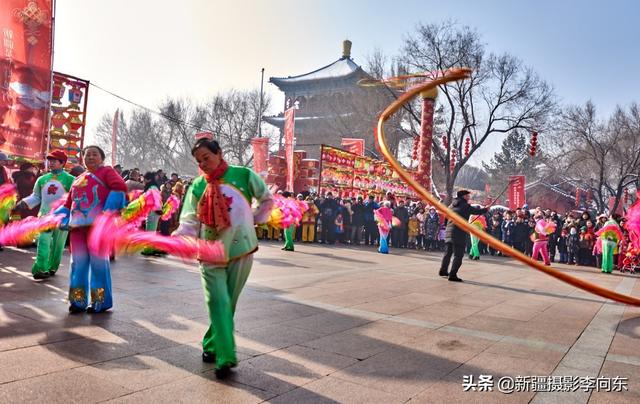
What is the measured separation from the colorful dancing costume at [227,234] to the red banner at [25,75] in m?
9.00

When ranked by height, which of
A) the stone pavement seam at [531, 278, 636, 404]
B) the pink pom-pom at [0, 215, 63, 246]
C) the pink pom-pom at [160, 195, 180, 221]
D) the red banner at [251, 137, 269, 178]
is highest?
the red banner at [251, 137, 269, 178]

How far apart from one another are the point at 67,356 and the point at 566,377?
358cm

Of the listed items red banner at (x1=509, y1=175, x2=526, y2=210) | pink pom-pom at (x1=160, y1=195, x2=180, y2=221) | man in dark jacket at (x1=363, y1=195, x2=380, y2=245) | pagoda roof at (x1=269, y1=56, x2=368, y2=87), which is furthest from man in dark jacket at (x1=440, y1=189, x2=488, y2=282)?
pagoda roof at (x1=269, y1=56, x2=368, y2=87)

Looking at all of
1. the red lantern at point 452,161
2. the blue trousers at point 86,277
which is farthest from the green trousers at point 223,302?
the red lantern at point 452,161

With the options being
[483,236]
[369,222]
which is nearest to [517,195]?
[369,222]

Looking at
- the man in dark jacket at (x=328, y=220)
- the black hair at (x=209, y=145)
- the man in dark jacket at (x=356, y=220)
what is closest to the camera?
the black hair at (x=209, y=145)

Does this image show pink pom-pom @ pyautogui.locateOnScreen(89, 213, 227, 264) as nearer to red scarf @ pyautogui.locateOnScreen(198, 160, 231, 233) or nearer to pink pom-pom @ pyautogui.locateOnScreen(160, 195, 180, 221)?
red scarf @ pyautogui.locateOnScreen(198, 160, 231, 233)

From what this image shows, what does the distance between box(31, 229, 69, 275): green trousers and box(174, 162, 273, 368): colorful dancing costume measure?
3.76 m

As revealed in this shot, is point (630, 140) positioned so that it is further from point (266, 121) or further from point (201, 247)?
point (201, 247)

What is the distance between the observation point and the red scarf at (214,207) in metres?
3.68

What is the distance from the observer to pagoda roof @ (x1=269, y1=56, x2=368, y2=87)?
43406 mm

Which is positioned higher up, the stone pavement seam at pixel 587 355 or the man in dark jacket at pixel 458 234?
the man in dark jacket at pixel 458 234

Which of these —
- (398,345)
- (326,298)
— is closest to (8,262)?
(326,298)

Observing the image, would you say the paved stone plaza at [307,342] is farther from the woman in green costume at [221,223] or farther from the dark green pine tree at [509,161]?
the dark green pine tree at [509,161]
